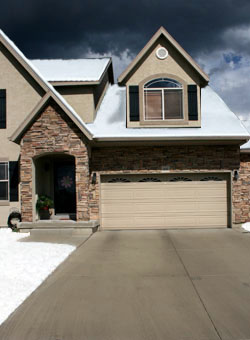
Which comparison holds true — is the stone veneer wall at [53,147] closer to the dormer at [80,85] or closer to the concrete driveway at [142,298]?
the dormer at [80,85]

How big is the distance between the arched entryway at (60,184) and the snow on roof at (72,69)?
355 centimetres

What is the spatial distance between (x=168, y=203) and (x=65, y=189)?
433 cm

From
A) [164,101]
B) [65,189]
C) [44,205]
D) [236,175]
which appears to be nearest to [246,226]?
[236,175]

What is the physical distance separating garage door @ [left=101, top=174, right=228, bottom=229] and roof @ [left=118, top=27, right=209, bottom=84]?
4.19 meters

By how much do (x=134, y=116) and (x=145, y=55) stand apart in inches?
105

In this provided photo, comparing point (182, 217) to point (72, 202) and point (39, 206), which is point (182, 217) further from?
point (39, 206)

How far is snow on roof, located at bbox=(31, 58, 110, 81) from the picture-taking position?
1331 cm

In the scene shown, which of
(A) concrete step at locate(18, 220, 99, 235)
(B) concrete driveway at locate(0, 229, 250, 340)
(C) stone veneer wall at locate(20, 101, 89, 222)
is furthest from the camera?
(C) stone veneer wall at locate(20, 101, 89, 222)

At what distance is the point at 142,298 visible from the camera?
4777 millimetres

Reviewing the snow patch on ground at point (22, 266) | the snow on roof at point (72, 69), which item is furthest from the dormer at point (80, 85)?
the snow patch on ground at point (22, 266)

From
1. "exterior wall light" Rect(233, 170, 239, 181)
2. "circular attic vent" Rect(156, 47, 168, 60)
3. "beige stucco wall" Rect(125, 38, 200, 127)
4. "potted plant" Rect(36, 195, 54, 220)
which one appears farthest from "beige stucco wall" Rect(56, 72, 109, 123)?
"exterior wall light" Rect(233, 170, 239, 181)

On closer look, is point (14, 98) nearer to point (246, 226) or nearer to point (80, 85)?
point (80, 85)

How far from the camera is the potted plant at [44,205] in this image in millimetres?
11617

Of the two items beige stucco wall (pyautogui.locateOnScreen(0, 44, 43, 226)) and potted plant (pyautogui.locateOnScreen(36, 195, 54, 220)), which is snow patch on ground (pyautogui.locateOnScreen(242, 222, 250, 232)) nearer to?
potted plant (pyautogui.locateOnScreen(36, 195, 54, 220))
